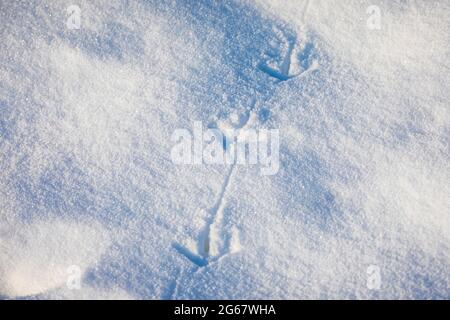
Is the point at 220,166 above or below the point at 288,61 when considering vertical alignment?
below

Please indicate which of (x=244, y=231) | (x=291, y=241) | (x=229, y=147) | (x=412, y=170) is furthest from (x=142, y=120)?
(x=412, y=170)

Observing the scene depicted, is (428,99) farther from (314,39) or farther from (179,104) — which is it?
(179,104)

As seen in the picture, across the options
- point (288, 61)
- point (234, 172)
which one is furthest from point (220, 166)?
point (288, 61)

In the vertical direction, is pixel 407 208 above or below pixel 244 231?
above

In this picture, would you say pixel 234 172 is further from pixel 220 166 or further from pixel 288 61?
pixel 288 61

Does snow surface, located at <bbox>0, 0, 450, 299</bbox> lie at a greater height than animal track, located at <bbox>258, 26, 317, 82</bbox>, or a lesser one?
lesser

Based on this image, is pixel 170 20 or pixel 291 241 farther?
pixel 170 20

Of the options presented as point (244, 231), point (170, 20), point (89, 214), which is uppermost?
point (170, 20)

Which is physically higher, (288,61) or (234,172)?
(288,61)
